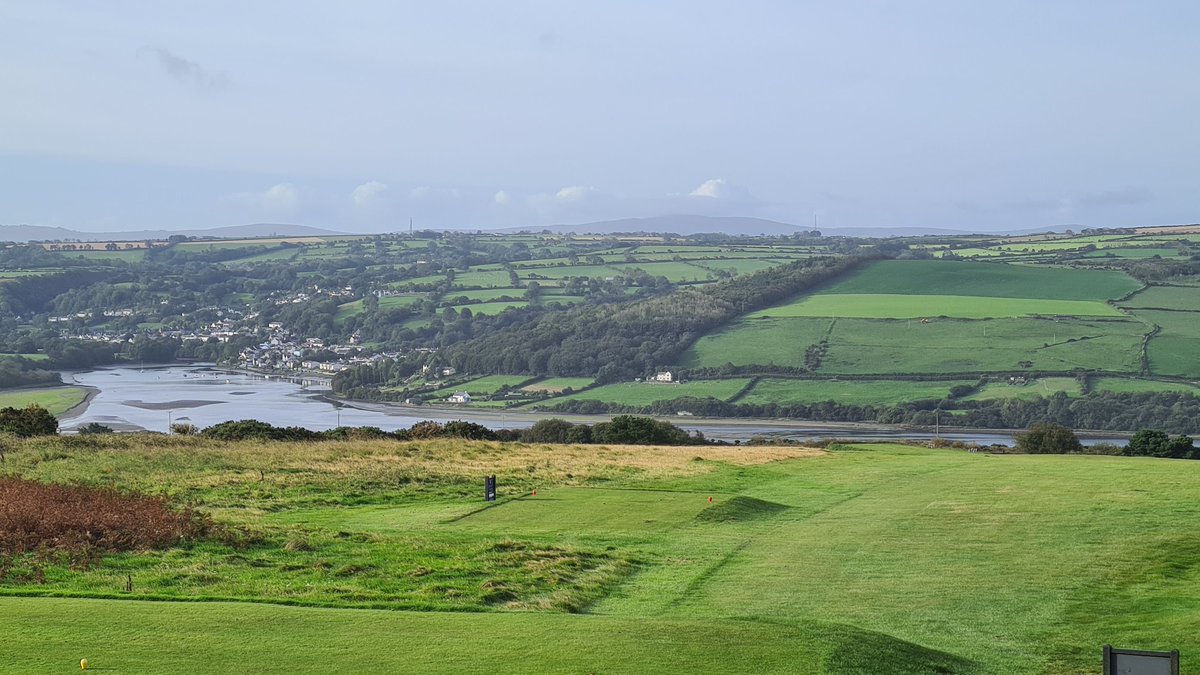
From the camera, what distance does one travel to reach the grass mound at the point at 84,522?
19.0 metres

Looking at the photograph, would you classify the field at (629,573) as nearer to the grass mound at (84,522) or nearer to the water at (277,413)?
the grass mound at (84,522)

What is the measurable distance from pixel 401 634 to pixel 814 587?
7347 mm

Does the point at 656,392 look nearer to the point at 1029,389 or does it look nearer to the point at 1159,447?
the point at 1029,389

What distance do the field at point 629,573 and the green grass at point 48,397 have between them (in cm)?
4865

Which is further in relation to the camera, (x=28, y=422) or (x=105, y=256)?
(x=105, y=256)

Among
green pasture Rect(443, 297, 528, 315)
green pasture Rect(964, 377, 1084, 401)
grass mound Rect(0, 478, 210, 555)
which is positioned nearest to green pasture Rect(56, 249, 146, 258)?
green pasture Rect(443, 297, 528, 315)

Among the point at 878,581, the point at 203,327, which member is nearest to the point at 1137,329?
the point at 878,581

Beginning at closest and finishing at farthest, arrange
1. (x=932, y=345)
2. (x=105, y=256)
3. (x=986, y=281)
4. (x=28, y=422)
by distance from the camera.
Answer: (x=28, y=422), (x=932, y=345), (x=986, y=281), (x=105, y=256)

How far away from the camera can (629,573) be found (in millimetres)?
19375

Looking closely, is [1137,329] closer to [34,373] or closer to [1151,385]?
[1151,385]

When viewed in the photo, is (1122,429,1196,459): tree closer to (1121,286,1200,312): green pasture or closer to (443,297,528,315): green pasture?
(1121,286,1200,312): green pasture

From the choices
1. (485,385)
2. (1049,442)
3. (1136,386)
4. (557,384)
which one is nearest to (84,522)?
(1049,442)

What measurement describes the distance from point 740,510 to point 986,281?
10174 cm

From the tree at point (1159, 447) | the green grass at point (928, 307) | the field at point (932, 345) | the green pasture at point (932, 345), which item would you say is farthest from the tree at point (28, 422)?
the green grass at point (928, 307)
